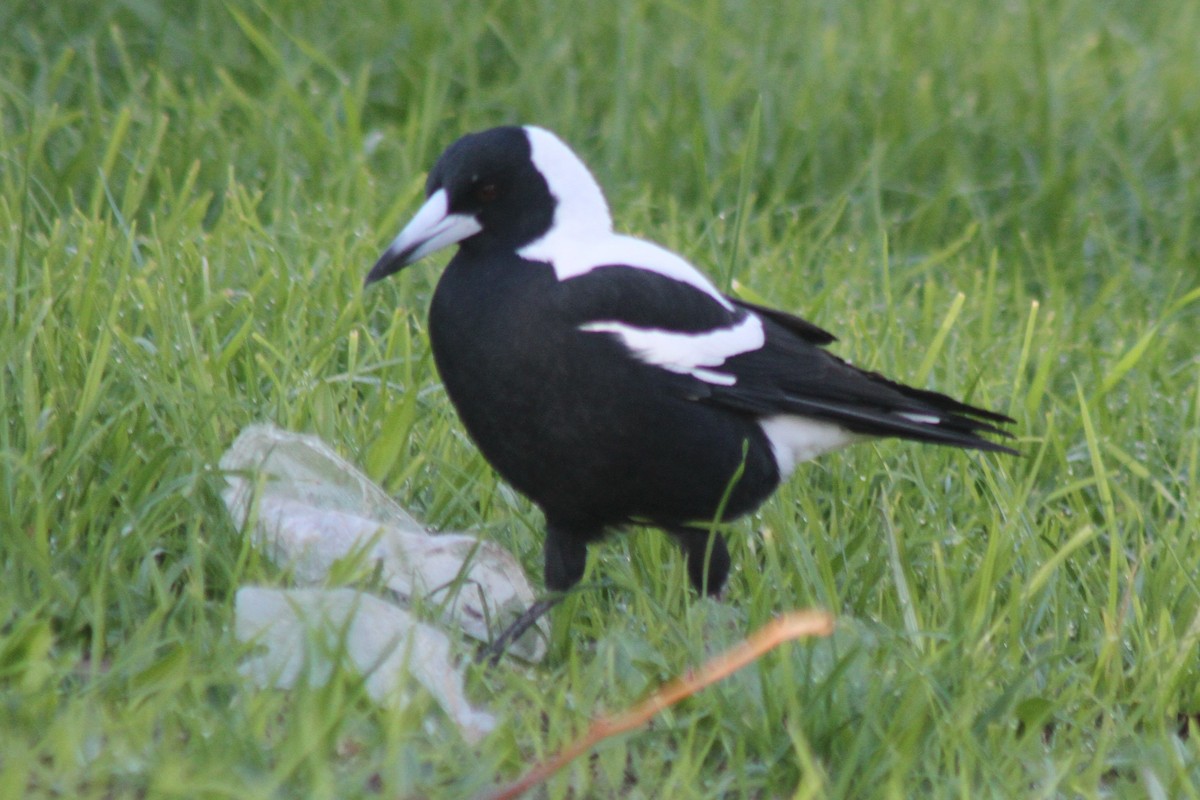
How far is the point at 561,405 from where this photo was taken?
2.29 metres

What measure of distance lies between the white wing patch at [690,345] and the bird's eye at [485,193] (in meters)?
0.28

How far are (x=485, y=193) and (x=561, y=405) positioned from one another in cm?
37

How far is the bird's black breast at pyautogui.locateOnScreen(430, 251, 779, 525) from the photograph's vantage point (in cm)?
229

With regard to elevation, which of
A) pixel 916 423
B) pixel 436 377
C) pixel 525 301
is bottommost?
pixel 436 377

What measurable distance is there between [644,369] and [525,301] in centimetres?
19

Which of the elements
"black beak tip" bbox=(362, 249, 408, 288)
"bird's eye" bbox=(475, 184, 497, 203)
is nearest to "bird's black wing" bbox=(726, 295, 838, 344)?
"bird's eye" bbox=(475, 184, 497, 203)

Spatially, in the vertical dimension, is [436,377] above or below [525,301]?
below

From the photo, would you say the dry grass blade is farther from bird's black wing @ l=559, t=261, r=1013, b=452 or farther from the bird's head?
the bird's head

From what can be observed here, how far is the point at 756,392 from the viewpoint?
256 centimetres

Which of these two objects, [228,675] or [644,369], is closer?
[228,675]

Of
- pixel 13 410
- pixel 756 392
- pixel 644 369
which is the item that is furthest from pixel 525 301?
pixel 13 410

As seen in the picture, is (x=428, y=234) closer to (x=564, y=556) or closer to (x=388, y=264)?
(x=388, y=264)

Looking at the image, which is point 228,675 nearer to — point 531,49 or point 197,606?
point 197,606

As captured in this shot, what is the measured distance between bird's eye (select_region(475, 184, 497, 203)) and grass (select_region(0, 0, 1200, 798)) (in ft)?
1.28
